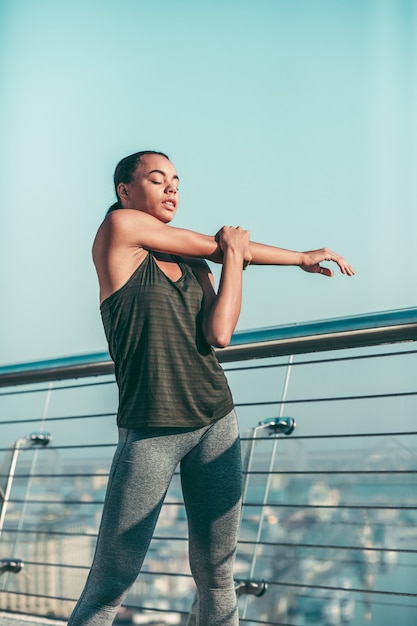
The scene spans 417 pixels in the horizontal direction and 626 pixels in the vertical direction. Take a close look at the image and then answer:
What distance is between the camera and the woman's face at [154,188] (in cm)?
190

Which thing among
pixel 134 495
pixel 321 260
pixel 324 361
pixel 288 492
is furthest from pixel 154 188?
pixel 288 492

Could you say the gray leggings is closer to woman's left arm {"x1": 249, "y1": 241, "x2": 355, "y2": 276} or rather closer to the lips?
woman's left arm {"x1": 249, "y1": 241, "x2": 355, "y2": 276}

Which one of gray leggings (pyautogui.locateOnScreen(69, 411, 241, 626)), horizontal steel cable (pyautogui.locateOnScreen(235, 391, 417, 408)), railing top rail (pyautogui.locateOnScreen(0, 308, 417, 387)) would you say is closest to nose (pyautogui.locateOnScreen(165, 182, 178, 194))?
gray leggings (pyautogui.locateOnScreen(69, 411, 241, 626))

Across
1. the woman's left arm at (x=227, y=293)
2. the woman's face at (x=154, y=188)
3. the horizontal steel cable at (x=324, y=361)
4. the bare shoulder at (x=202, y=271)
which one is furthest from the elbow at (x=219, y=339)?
the horizontal steel cable at (x=324, y=361)

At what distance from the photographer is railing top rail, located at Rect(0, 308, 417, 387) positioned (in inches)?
88.0

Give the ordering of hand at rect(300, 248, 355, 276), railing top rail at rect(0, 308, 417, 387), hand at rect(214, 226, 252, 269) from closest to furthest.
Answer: hand at rect(214, 226, 252, 269) < hand at rect(300, 248, 355, 276) < railing top rail at rect(0, 308, 417, 387)

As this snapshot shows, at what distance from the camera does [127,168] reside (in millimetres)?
1928

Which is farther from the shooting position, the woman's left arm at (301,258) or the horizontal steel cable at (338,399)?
the horizontal steel cable at (338,399)

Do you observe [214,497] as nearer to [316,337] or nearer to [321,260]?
[321,260]

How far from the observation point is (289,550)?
2543 mm

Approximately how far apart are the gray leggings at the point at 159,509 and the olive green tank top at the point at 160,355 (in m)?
0.04

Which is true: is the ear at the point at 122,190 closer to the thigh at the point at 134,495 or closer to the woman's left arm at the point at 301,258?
the woman's left arm at the point at 301,258

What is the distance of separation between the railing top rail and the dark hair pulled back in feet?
2.42

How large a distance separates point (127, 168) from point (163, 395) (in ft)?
1.79
